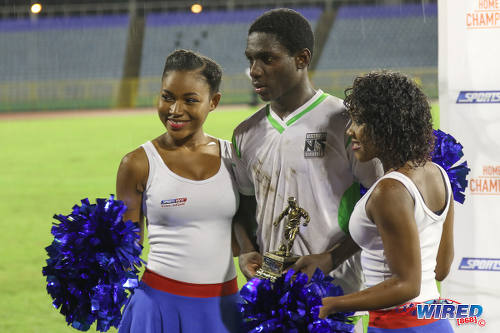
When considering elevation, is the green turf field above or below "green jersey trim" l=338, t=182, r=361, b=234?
below

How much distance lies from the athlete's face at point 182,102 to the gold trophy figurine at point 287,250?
0.39 metres

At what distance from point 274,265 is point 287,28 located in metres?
0.64

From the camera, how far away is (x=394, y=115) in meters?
1.62

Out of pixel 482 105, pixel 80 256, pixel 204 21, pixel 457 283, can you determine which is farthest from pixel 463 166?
pixel 204 21

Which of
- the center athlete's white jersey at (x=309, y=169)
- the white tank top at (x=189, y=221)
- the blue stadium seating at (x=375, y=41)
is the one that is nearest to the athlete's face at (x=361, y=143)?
the center athlete's white jersey at (x=309, y=169)

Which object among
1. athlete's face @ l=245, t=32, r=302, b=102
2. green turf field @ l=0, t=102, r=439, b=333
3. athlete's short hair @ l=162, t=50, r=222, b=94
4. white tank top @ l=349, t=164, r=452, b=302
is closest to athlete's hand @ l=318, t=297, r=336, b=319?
white tank top @ l=349, t=164, r=452, b=302

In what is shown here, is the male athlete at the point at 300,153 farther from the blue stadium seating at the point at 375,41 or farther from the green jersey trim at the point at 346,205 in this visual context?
the blue stadium seating at the point at 375,41

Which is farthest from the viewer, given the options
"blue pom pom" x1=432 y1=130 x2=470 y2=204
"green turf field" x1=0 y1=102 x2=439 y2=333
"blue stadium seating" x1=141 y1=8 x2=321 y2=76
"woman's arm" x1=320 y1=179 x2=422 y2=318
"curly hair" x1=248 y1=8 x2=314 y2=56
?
"blue stadium seating" x1=141 y1=8 x2=321 y2=76

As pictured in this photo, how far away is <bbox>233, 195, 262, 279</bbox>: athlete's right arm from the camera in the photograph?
1995mm

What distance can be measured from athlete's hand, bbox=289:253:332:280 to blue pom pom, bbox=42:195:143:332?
0.42 m

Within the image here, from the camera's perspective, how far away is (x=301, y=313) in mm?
1592

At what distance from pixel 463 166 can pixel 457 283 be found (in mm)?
890

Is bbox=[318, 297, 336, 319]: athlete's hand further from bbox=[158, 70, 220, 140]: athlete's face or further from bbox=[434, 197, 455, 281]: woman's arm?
bbox=[158, 70, 220, 140]: athlete's face

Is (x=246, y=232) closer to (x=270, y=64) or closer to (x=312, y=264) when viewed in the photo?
(x=312, y=264)
